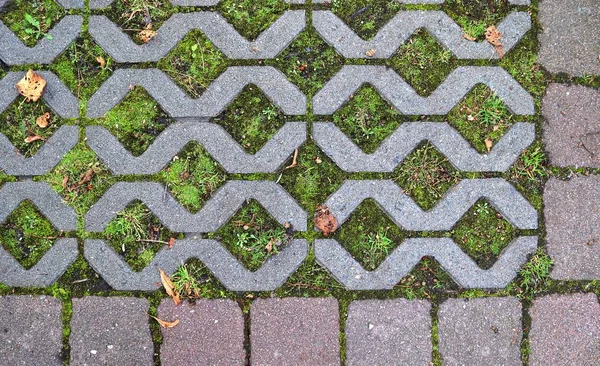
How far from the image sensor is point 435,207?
8.75 feet

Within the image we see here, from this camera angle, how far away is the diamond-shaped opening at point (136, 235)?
2646 millimetres

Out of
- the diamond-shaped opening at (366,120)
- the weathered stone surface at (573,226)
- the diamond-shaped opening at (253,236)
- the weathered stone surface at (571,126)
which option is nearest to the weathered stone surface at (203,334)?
the diamond-shaped opening at (253,236)

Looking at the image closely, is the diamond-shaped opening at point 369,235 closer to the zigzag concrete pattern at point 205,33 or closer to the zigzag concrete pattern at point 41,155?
the zigzag concrete pattern at point 205,33

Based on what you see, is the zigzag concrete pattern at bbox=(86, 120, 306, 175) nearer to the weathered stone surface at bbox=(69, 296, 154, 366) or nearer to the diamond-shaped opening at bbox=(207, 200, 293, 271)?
the diamond-shaped opening at bbox=(207, 200, 293, 271)

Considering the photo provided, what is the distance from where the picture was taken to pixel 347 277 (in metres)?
2.63

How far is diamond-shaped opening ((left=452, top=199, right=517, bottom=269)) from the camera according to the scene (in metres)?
2.66

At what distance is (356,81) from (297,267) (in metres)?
1.02

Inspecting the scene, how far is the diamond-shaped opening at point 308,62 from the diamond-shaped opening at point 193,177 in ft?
2.00

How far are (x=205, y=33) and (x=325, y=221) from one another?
118 cm

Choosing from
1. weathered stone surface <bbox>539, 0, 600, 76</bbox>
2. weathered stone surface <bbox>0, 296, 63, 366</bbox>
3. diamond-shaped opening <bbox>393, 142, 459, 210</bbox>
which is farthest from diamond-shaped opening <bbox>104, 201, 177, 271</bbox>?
weathered stone surface <bbox>539, 0, 600, 76</bbox>

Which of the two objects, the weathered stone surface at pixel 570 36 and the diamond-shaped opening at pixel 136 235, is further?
the weathered stone surface at pixel 570 36

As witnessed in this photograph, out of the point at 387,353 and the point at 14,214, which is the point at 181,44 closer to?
the point at 14,214

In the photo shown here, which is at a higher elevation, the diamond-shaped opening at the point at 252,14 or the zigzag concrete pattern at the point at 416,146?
the diamond-shaped opening at the point at 252,14

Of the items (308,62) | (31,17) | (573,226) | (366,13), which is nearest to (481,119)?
(573,226)
